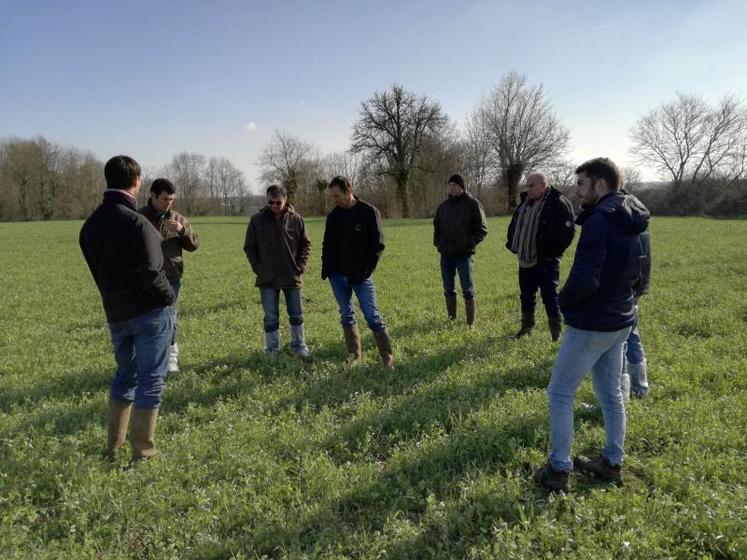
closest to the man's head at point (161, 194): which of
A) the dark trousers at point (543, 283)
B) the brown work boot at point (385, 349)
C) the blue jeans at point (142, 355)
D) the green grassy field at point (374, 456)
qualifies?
the blue jeans at point (142, 355)

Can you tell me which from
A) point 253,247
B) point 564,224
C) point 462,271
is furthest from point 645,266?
point 253,247

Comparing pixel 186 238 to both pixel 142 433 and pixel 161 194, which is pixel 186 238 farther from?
pixel 142 433

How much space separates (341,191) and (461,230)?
2.55 metres

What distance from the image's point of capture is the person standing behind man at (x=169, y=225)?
5398mm

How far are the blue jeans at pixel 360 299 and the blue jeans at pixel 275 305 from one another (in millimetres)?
743

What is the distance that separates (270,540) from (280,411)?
1.87 metres

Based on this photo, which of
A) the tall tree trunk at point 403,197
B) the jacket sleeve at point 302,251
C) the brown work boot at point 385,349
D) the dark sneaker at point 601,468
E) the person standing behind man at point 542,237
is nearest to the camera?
the dark sneaker at point 601,468

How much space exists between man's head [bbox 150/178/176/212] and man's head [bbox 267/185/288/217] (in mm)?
1251

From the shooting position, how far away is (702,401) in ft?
14.7

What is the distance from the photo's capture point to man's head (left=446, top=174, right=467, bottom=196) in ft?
24.0

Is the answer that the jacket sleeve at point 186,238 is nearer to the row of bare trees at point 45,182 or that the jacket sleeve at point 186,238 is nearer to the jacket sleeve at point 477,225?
the jacket sleeve at point 477,225

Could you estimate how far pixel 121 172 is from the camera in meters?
3.60

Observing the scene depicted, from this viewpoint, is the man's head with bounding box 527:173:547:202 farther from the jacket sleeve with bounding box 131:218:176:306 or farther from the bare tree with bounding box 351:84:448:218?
the bare tree with bounding box 351:84:448:218

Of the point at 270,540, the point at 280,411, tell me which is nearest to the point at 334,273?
the point at 280,411
